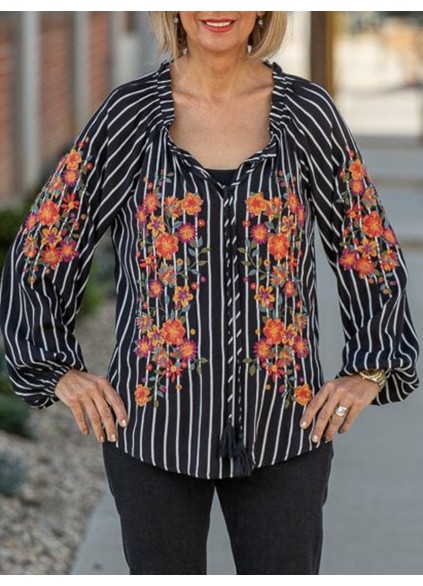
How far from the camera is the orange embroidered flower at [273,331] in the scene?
2.45 metres

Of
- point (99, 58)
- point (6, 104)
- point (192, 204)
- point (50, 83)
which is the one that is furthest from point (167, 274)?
point (99, 58)

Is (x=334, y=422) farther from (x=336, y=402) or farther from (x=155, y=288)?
(x=155, y=288)

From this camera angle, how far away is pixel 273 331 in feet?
8.07

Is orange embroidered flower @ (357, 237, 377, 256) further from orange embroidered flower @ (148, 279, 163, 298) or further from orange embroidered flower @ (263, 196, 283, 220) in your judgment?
orange embroidered flower @ (148, 279, 163, 298)

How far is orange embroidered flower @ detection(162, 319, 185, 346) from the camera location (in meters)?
2.45

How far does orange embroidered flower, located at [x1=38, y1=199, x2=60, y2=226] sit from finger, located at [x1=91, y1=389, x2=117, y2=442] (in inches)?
12.0

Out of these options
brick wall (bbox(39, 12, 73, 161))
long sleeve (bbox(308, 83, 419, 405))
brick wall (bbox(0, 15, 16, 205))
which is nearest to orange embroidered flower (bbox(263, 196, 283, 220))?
long sleeve (bbox(308, 83, 419, 405))

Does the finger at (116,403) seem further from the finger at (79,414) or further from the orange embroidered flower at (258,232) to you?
the orange embroidered flower at (258,232)

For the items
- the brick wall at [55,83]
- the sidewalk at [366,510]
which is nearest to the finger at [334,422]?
the sidewalk at [366,510]

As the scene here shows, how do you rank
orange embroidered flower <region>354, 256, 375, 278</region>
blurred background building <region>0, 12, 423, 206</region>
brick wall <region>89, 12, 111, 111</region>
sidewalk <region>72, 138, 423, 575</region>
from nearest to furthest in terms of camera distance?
orange embroidered flower <region>354, 256, 375, 278</region>
sidewalk <region>72, 138, 423, 575</region>
blurred background building <region>0, 12, 423, 206</region>
brick wall <region>89, 12, 111, 111</region>

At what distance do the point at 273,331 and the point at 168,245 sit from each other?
0.75 ft
